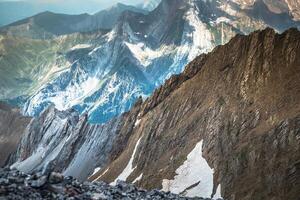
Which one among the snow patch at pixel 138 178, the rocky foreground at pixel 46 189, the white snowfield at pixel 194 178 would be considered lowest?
the rocky foreground at pixel 46 189

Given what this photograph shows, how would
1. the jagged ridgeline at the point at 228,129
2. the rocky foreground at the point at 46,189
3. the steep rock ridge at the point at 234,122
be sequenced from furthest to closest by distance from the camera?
the jagged ridgeline at the point at 228,129, the steep rock ridge at the point at 234,122, the rocky foreground at the point at 46,189

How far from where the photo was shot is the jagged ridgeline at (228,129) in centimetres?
11512

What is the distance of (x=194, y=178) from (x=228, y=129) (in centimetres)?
1547

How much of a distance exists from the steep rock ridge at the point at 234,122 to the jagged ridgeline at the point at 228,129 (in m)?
0.21

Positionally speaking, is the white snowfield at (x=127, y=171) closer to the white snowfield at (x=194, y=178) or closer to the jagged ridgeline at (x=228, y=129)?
the jagged ridgeline at (x=228, y=129)

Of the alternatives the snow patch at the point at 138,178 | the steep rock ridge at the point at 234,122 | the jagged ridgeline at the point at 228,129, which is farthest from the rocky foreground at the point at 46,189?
the snow patch at the point at 138,178

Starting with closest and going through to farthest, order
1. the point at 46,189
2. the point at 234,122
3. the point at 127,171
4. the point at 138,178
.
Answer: the point at 46,189 < the point at 234,122 < the point at 138,178 < the point at 127,171

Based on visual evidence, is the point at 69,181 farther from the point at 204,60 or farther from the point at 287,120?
the point at 204,60

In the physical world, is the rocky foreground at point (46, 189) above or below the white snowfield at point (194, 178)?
below

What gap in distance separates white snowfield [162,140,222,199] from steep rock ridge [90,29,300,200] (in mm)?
1481

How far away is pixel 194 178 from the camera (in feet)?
433

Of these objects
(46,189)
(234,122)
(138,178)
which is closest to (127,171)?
(138,178)

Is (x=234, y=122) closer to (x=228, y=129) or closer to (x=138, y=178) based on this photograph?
(x=228, y=129)

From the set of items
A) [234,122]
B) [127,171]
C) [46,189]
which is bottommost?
[46,189]
